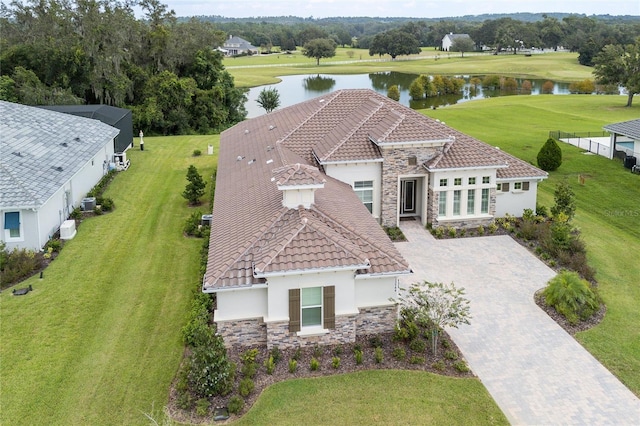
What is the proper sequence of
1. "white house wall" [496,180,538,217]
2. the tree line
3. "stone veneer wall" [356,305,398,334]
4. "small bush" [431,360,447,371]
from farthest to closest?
the tree line, "white house wall" [496,180,538,217], "stone veneer wall" [356,305,398,334], "small bush" [431,360,447,371]

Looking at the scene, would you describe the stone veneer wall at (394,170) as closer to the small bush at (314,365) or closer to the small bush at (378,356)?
the small bush at (378,356)

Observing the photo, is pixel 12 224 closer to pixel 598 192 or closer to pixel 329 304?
pixel 329 304

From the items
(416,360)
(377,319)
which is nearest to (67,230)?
(377,319)

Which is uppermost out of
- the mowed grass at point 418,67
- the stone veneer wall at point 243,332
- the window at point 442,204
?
the mowed grass at point 418,67

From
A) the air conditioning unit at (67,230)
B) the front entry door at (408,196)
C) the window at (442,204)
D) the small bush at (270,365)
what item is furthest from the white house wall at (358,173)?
the small bush at (270,365)

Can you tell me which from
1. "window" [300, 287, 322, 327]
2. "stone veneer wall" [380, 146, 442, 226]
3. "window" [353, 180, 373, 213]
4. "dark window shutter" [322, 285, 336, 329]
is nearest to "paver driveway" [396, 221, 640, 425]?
"stone veneer wall" [380, 146, 442, 226]

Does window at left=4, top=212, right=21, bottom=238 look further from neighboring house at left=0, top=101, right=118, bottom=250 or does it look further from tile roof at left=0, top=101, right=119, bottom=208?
tile roof at left=0, top=101, right=119, bottom=208
